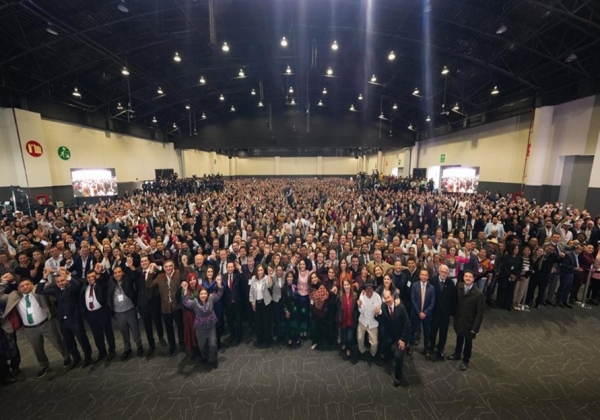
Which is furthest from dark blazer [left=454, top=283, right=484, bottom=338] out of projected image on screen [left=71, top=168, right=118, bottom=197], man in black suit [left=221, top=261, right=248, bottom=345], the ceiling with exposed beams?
projected image on screen [left=71, top=168, right=118, bottom=197]

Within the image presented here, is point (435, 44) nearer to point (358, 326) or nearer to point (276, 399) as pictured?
point (358, 326)

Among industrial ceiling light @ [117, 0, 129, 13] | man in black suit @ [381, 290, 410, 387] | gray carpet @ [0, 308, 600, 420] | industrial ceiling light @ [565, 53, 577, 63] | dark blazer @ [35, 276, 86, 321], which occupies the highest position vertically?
industrial ceiling light @ [117, 0, 129, 13]

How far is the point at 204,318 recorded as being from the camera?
4262 mm

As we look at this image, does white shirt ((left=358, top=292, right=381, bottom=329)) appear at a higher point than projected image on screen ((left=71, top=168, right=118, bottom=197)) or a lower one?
lower

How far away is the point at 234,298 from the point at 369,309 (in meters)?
2.51

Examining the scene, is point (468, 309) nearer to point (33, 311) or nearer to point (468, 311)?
point (468, 311)

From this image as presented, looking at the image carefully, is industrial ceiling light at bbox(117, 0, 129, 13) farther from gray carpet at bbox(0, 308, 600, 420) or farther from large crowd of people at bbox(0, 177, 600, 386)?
gray carpet at bbox(0, 308, 600, 420)

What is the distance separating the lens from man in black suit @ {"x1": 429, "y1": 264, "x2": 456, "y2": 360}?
14.0ft

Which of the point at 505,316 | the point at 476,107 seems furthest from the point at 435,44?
the point at 505,316

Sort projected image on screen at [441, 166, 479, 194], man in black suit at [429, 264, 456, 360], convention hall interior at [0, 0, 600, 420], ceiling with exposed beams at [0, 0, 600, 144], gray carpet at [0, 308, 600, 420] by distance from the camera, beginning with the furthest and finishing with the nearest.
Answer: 1. projected image on screen at [441, 166, 479, 194]
2. ceiling with exposed beams at [0, 0, 600, 144]
3. man in black suit at [429, 264, 456, 360]
4. convention hall interior at [0, 0, 600, 420]
5. gray carpet at [0, 308, 600, 420]

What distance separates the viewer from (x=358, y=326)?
448 centimetres

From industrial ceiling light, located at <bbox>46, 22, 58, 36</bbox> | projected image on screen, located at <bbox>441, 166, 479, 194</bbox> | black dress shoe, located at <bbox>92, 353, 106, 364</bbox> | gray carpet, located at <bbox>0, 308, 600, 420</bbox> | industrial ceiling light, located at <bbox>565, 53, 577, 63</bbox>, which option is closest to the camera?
gray carpet, located at <bbox>0, 308, 600, 420</bbox>

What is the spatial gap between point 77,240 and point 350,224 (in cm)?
889

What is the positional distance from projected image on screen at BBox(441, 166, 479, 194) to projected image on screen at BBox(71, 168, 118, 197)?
89.2ft
